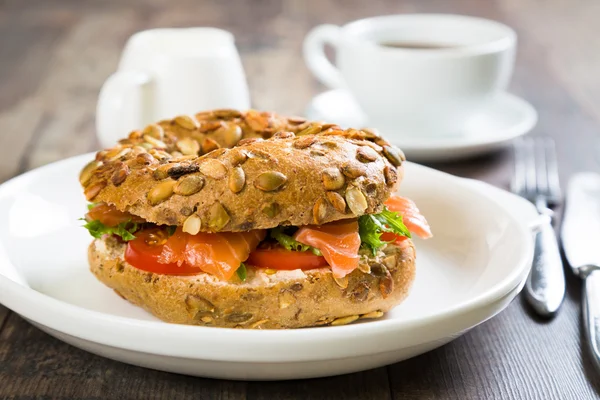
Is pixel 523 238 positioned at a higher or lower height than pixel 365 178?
lower

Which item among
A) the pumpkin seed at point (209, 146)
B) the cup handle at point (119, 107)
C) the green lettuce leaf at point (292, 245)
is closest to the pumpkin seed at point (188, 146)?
the pumpkin seed at point (209, 146)

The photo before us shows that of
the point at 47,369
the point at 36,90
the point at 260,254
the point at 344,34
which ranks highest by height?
the point at 260,254

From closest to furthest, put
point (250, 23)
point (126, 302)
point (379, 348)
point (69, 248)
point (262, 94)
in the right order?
point (379, 348) < point (126, 302) < point (69, 248) < point (262, 94) < point (250, 23)

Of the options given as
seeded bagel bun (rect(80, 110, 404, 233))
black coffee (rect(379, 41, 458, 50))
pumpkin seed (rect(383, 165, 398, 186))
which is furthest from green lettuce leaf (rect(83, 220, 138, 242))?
black coffee (rect(379, 41, 458, 50))

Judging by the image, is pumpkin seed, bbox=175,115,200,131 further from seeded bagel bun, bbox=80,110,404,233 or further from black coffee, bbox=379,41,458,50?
black coffee, bbox=379,41,458,50

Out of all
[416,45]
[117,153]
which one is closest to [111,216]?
[117,153]

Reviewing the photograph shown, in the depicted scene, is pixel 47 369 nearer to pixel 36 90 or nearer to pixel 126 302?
pixel 126 302

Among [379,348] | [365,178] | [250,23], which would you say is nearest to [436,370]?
[379,348]

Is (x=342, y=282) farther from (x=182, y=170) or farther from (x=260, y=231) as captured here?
(x=182, y=170)
